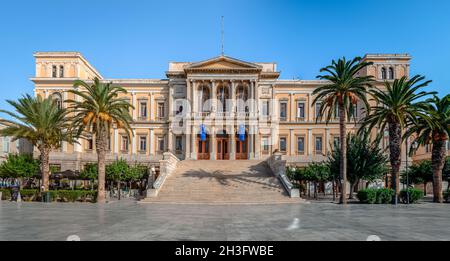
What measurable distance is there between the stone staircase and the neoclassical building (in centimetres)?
827

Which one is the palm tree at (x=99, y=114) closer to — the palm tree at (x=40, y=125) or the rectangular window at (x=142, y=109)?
the palm tree at (x=40, y=125)

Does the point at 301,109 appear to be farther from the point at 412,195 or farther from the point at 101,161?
the point at 101,161

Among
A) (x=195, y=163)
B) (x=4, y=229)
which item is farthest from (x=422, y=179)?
(x=4, y=229)

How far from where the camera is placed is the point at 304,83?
56.4 m

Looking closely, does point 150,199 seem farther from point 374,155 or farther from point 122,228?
point 374,155

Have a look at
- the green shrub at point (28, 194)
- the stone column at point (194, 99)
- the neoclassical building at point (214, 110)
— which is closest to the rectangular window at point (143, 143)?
the neoclassical building at point (214, 110)

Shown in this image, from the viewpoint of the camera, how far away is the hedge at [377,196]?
3175cm

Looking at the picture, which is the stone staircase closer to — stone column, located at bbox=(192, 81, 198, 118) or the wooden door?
the wooden door

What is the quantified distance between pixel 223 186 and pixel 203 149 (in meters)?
17.7

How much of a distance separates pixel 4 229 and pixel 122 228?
4.49 meters

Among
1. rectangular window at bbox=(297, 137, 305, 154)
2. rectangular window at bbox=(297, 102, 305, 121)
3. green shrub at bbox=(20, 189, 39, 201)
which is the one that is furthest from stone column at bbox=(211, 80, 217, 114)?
green shrub at bbox=(20, 189, 39, 201)

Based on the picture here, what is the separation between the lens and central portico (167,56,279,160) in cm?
5169

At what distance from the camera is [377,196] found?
105 feet

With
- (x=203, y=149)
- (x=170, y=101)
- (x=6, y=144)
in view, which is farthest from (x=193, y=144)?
(x=6, y=144)
